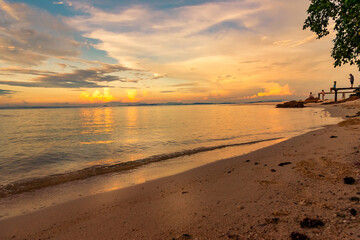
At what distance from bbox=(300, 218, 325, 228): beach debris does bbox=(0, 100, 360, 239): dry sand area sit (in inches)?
0.7

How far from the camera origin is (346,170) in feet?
22.0

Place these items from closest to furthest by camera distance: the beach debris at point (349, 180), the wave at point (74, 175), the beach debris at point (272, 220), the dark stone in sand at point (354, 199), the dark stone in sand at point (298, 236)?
the dark stone in sand at point (298, 236) < the beach debris at point (272, 220) < the dark stone in sand at point (354, 199) < the beach debris at point (349, 180) < the wave at point (74, 175)

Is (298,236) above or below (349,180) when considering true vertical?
below

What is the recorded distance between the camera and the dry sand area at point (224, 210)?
397cm

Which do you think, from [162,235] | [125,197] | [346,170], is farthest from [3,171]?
[346,170]

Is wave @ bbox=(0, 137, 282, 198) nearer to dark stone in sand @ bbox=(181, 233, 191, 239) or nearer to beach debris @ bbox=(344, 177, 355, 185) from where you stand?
dark stone in sand @ bbox=(181, 233, 191, 239)

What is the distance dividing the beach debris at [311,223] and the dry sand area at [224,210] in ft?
0.06

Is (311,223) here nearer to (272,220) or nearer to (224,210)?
(272,220)

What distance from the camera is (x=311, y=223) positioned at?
3.86 metres

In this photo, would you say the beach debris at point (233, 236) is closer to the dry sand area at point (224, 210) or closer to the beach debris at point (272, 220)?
the dry sand area at point (224, 210)

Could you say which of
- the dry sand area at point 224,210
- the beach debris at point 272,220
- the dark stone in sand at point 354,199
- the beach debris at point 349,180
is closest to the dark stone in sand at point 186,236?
the dry sand area at point 224,210

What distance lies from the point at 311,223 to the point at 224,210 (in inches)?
75.5

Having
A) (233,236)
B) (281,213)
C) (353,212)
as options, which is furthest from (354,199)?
(233,236)

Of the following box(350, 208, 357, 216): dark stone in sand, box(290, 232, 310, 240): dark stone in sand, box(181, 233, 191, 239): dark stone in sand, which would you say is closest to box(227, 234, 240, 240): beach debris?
box(181, 233, 191, 239): dark stone in sand
